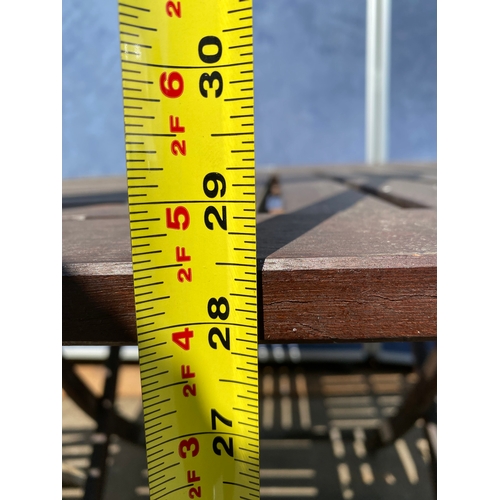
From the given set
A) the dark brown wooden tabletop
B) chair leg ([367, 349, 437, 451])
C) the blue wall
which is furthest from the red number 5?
the blue wall

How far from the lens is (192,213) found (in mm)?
411

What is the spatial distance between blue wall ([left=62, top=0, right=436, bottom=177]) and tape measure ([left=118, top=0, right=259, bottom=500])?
1.72 meters

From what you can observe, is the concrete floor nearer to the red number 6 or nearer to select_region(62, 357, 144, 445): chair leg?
select_region(62, 357, 144, 445): chair leg

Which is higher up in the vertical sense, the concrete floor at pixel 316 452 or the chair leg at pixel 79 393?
the chair leg at pixel 79 393

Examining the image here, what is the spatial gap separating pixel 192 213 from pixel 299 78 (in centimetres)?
Result: 181

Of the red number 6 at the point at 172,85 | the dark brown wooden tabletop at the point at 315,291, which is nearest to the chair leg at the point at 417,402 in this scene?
the dark brown wooden tabletop at the point at 315,291

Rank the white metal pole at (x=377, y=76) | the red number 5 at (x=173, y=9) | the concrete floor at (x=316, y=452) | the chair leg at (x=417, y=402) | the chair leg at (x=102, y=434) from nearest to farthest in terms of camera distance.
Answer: the red number 5 at (x=173, y=9)
the chair leg at (x=102, y=434)
the chair leg at (x=417, y=402)
the concrete floor at (x=316, y=452)
the white metal pole at (x=377, y=76)

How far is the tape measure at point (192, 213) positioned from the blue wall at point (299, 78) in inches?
67.8

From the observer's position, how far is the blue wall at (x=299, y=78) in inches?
77.2

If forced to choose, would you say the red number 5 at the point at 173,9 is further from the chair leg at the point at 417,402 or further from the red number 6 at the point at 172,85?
the chair leg at the point at 417,402

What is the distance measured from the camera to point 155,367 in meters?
0.42

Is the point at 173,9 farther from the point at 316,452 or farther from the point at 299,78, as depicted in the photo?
the point at 299,78
